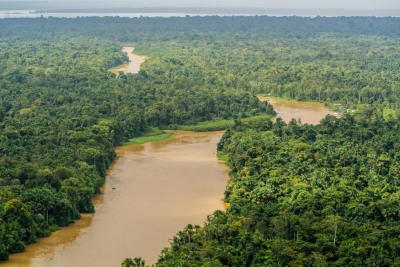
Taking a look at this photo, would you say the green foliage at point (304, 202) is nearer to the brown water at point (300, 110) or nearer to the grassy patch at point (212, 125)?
the grassy patch at point (212, 125)

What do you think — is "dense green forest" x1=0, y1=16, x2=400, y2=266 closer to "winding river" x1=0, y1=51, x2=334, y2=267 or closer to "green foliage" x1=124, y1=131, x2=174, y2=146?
"green foliage" x1=124, y1=131, x2=174, y2=146

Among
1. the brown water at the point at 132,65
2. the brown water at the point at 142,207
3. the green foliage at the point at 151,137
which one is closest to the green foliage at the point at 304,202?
the brown water at the point at 142,207

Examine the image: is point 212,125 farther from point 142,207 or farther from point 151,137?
point 142,207

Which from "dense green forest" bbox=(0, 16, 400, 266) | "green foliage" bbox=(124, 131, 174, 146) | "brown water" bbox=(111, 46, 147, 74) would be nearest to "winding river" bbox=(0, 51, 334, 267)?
"green foliage" bbox=(124, 131, 174, 146)

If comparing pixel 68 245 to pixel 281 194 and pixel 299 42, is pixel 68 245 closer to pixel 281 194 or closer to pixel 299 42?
pixel 281 194

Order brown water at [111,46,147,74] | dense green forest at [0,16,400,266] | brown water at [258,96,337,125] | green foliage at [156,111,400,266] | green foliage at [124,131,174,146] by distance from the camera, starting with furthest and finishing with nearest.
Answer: brown water at [111,46,147,74], brown water at [258,96,337,125], green foliage at [124,131,174,146], dense green forest at [0,16,400,266], green foliage at [156,111,400,266]

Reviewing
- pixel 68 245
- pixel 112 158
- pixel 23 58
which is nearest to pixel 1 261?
pixel 68 245
